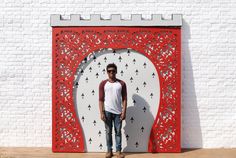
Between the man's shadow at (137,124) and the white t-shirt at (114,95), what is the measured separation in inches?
21.1

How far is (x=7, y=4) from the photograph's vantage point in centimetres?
768

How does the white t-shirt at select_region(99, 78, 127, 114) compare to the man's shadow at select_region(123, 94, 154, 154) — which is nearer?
the white t-shirt at select_region(99, 78, 127, 114)

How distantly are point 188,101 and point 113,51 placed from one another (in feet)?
5.95

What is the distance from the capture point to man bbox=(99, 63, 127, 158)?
6711 mm

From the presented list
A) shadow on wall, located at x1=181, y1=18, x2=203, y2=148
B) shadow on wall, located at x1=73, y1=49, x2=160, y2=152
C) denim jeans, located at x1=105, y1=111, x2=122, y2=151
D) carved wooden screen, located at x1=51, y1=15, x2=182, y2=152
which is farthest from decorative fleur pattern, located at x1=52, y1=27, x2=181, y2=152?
denim jeans, located at x1=105, y1=111, x2=122, y2=151

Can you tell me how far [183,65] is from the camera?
755 cm

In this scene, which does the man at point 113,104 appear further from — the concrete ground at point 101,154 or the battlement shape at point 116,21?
the battlement shape at point 116,21

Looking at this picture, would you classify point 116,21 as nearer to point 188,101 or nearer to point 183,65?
point 183,65

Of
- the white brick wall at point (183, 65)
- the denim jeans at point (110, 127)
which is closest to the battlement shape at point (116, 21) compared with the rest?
the white brick wall at point (183, 65)

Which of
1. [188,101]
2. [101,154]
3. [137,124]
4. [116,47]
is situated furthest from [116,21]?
[101,154]

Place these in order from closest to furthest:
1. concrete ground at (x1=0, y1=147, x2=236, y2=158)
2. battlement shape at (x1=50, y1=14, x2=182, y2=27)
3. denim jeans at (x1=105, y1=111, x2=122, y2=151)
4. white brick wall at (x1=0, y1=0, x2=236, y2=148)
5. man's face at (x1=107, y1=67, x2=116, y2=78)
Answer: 1. man's face at (x1=107, y1=67, x2=116, y2=78)
2. denim jeans at (x1=105, y1=111, x2=122, y2=151)
3. concrete ground at (x1=0, y1=147, x2=236, y2=158)
4. battlement shape at (x1=50, y1=14, x2=182, y2=27)
5. white brick wall at (x1=0, y1=0, x2=236, y2=148)

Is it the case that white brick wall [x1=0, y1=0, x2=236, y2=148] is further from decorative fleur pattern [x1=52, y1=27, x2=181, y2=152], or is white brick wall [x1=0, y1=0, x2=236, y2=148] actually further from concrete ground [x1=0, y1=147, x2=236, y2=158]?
decorative fleur pattern [x1=52, y1=27, x2=181, y2=152]

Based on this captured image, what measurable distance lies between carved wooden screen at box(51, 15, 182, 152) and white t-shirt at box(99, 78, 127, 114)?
2.52 feet

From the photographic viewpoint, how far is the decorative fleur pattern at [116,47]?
720 cm
